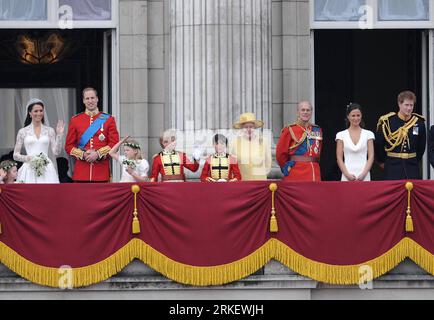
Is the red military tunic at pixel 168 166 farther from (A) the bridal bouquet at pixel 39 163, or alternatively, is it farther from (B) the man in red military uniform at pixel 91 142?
(A) the bridal bouquet at pixel 39 163

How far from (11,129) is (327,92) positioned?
6.92 metres

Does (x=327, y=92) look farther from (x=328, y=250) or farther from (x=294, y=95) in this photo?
(x=328, y=250)

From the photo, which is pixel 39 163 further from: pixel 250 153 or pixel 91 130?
pixel 250 153

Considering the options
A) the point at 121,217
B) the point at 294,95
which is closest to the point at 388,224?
the point at 121,217

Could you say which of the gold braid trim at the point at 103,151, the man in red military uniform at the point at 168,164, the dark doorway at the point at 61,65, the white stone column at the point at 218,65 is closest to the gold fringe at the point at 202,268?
the man in red military uniform at the point at 168,164

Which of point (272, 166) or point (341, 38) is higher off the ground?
point (341, 38)

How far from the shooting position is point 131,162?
21.9 metres

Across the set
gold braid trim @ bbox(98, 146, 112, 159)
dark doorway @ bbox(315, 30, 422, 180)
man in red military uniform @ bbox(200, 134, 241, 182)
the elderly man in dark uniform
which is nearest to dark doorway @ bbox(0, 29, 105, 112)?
dark doorway @ bbox(315, 30, 422, 180)

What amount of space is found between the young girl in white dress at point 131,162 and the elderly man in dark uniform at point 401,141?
3313mm

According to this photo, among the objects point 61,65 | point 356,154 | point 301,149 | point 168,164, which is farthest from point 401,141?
point 61,65

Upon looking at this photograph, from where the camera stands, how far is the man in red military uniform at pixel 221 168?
859 inches

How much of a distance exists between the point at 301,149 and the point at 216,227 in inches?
77.3

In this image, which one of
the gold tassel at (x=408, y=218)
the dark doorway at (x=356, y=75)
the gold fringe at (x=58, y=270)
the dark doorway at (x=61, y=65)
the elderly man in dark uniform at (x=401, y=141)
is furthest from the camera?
the dark doorway at (x=356, y=75)

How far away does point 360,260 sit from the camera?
811 inches
